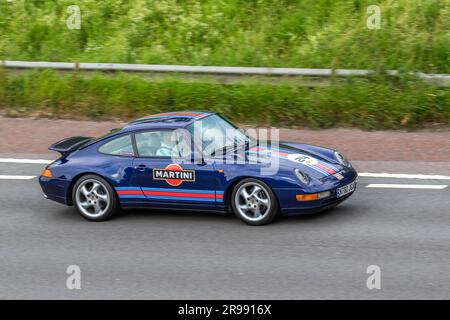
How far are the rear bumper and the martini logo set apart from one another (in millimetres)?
1300

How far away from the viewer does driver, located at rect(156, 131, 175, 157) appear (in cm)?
1032

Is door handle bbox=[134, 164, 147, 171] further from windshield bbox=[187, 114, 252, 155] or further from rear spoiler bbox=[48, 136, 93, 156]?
rear spoiler bbox=[48, 136, 93, 156]

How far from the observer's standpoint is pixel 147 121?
10.8 meters

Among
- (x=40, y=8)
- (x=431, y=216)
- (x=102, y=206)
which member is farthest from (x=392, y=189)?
(x=40, y=8)

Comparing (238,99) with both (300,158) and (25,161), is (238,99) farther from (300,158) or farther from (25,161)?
(300,158)

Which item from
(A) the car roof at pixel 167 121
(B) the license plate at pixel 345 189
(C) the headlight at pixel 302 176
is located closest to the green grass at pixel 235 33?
(A) the car roof at pixel 167 121

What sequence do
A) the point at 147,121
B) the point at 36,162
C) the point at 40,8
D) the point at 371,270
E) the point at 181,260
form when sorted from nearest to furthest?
the point at 371,270, the point at 181,260, the point at 147,121, the point at 36,162, the point at 40,8

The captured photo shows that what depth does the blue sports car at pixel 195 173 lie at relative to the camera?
980 cm

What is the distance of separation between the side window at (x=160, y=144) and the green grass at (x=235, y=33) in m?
5.73

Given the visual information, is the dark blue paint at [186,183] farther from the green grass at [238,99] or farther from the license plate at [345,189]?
the green grass at [238,99]

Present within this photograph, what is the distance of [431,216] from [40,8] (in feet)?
40.1

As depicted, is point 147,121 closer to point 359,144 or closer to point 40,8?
point 359,144

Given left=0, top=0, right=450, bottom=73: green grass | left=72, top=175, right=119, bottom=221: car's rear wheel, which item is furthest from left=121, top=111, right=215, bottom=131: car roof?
left=0, top=0, right=450, bottom=73: green grass

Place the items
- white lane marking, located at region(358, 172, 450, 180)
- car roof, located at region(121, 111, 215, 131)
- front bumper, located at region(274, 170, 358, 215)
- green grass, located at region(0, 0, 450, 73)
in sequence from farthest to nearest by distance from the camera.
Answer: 1. green grass, located at region(0, 0, 450, 73)
2. white lane marking, located at region(358, 172, 450, 180)
3. car roof, located at region(121, 111, 215, 131)
4. front bumper, located at region(274, 170, 358, 215)
